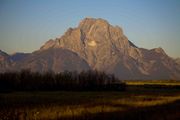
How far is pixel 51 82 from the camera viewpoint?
4847 inches

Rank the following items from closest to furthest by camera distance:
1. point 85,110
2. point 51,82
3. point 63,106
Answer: point 85,110 < point 63,106 < point 51,82

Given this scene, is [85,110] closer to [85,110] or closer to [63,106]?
[85,110]

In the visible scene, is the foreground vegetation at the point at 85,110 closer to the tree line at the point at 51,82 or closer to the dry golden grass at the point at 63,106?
the dry golden grass at the point at 63,106

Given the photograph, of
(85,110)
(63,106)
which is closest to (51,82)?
(63,106)

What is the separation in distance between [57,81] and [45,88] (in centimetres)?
906

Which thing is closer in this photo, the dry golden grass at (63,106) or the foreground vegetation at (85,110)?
the foreground vegetation at (85,110)

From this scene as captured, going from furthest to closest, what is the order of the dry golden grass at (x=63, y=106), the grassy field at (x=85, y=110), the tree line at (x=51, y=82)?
1. the tree line at (x=51, y=82)
2. the dry golden grass at (x=63, y=106)
3. the grassy field at (x=85, y=110)

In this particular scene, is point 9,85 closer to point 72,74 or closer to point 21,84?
point 21,84

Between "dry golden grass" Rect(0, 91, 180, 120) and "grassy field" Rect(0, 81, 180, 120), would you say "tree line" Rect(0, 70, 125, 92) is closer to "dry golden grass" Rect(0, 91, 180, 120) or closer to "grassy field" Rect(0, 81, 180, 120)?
"dry golden grass" Rect(0, 91, 180, 120)

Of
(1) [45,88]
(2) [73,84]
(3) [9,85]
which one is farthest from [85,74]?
(3) [9,85]

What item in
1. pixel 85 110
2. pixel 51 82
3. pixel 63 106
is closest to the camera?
pixel 85 110

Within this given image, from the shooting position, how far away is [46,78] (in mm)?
123438

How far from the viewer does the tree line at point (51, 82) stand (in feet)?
368

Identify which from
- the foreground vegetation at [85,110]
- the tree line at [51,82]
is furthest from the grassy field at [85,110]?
the tree line at [51,82]
